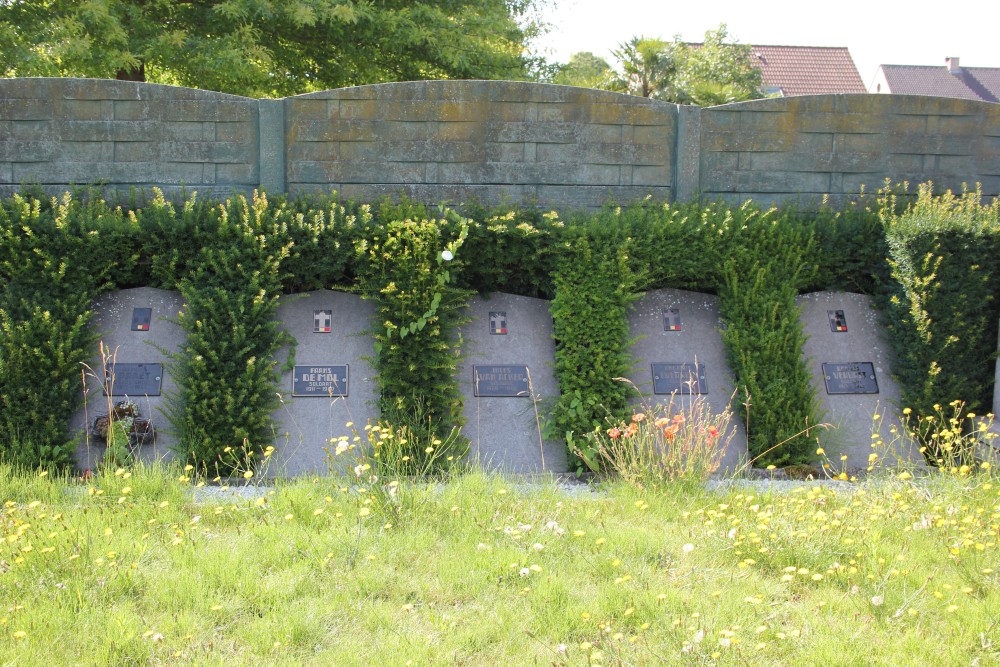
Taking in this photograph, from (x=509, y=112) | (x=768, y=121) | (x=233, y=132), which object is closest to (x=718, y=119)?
(x=768, y=121)

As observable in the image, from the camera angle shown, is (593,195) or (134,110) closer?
(134,110)

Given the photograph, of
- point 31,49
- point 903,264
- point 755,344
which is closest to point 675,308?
point 755,344

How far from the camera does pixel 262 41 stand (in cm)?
1150

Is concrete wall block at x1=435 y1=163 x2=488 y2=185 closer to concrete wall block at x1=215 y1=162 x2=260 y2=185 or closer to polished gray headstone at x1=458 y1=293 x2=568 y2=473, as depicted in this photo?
polished gray headstone at x1=458 y1=293 x2=568 y2=473

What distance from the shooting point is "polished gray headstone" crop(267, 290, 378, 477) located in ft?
19.5

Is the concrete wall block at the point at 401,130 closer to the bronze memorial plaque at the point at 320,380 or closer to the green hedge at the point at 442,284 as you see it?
the green hedge at the point at 442,284

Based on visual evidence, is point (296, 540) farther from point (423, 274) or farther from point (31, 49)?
point (31, 49)

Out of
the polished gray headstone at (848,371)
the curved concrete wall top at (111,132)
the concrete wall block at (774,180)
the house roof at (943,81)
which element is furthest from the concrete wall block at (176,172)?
the house roof at (943,81)

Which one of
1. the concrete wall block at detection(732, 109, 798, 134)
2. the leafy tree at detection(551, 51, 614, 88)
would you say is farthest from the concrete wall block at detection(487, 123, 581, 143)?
the leafy tree at detection(551, 51, 614, 88)

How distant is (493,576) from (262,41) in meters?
10.0

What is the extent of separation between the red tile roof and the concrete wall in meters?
29.7

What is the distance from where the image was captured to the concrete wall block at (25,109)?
6695 mm

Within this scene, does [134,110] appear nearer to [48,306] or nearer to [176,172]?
[176,172]

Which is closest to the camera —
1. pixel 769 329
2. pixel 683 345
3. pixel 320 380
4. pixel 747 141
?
pixel 320 380
